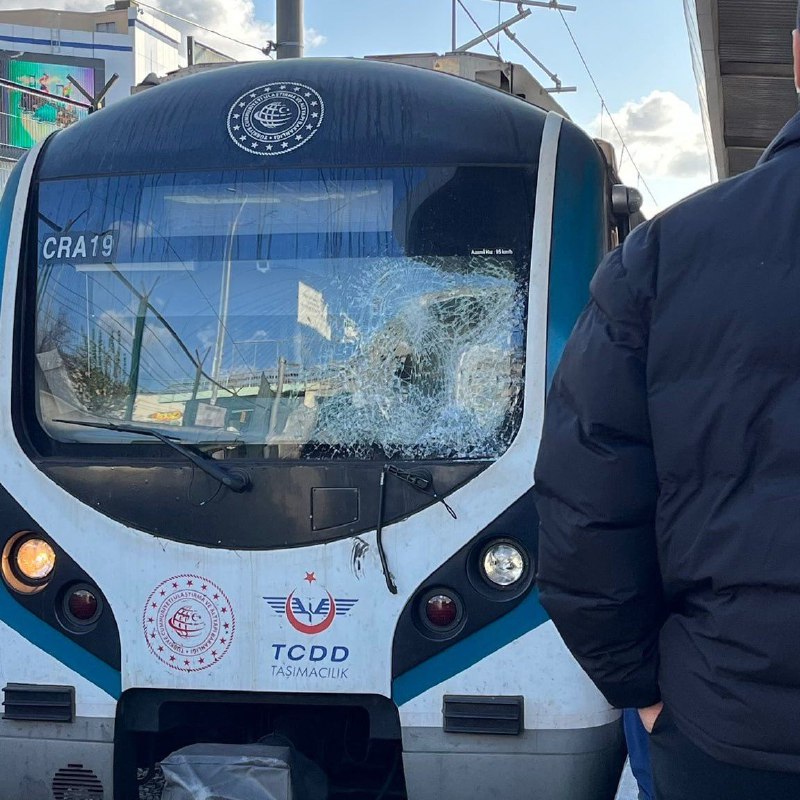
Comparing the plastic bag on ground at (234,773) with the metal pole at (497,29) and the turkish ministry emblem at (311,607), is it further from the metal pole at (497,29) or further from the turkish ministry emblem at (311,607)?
the metal pole at (497,29)

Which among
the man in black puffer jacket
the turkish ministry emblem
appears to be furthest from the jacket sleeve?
the turkish ministry emblem

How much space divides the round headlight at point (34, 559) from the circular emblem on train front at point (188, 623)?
1.19 feet

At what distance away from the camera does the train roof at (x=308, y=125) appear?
3.65m

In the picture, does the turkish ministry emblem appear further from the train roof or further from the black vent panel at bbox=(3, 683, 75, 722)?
the train roof

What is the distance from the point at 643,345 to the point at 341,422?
1744 millimetres

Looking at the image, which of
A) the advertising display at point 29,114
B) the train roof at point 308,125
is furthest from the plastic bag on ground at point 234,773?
the advertising display at point 29,114

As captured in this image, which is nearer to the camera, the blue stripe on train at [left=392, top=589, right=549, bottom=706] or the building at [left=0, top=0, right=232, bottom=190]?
the blue stripe on train at [left=392, top=589, right=549, bottom=706]

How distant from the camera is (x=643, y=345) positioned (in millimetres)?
1847

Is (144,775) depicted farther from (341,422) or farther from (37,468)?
(341,422)

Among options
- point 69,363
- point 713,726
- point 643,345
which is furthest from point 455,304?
point 713,726

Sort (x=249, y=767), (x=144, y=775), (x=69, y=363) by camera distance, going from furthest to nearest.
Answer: (x=144, y=775) → (x=69, y=363) → (x=249, y=767)

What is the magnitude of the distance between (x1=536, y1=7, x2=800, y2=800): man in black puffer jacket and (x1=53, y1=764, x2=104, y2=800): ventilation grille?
6.59 feet

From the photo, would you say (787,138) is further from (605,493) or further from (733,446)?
(605,493)

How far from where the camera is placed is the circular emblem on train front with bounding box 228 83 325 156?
12.2 feet
